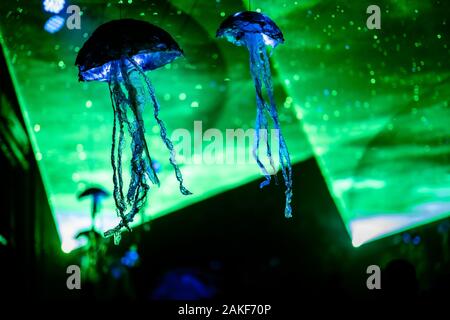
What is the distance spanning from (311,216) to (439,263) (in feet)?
5.67

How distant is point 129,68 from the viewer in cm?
291

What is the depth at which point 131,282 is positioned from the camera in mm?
5926

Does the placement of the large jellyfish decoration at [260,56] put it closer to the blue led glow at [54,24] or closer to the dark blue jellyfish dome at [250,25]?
the dark blue jellyfish dome at [250,25]

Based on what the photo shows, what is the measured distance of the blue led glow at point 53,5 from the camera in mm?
4680

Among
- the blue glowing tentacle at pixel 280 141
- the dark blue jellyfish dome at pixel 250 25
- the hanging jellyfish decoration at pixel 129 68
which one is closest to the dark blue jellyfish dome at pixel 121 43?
the hanging jellyfish decoration at pixel 129 68

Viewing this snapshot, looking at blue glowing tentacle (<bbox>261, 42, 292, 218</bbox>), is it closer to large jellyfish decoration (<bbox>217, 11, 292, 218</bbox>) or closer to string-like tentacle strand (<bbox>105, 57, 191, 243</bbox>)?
large jellyfish decoration (<bbox>217, 11, 292, 218</bbox>)

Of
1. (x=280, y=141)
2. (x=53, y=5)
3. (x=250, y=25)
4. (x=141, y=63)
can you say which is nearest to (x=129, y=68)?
(x=141, y=63)

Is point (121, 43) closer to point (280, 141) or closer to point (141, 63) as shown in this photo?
point (141, 63)

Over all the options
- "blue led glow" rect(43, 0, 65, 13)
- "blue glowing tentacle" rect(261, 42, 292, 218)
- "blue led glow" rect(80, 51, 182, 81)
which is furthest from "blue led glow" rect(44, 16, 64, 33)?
"blue glowing tentacle" rect(261, 42, 292, 218)

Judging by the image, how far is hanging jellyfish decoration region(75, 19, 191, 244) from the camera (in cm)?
251
